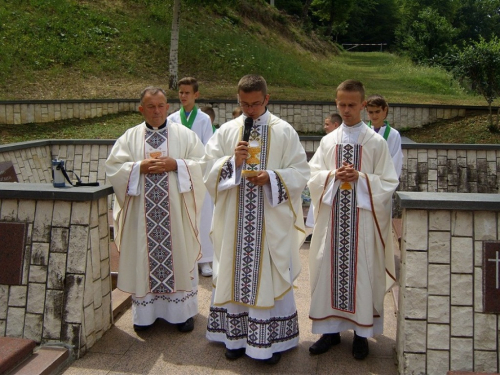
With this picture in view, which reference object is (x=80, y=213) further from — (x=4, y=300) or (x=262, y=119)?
(x=262, y=119)

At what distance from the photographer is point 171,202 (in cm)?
483

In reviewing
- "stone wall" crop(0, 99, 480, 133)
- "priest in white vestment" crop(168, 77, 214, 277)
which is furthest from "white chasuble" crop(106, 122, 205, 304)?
"stone wall" crop(0, 99, 480, 133)

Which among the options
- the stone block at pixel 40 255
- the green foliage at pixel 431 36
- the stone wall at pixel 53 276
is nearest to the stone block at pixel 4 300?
the stone wall at pixel 53 276

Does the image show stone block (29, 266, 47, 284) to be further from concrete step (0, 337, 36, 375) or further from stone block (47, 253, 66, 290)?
concrete step (0, 337, 36, 375)

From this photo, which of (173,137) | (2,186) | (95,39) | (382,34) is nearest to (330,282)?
(173,137)

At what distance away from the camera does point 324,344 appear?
444 centimetres

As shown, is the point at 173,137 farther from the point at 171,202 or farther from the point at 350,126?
the point at 350,126

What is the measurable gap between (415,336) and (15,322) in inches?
A: 116

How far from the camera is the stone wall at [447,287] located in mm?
3904

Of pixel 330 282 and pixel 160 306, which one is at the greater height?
pixel 330 282

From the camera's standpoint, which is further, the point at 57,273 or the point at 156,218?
the point at 156,218

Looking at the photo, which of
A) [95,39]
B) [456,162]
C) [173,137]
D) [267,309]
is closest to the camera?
[267,309]

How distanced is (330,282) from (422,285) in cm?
71

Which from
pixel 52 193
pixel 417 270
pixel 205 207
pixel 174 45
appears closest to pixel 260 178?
pixel 417 270
